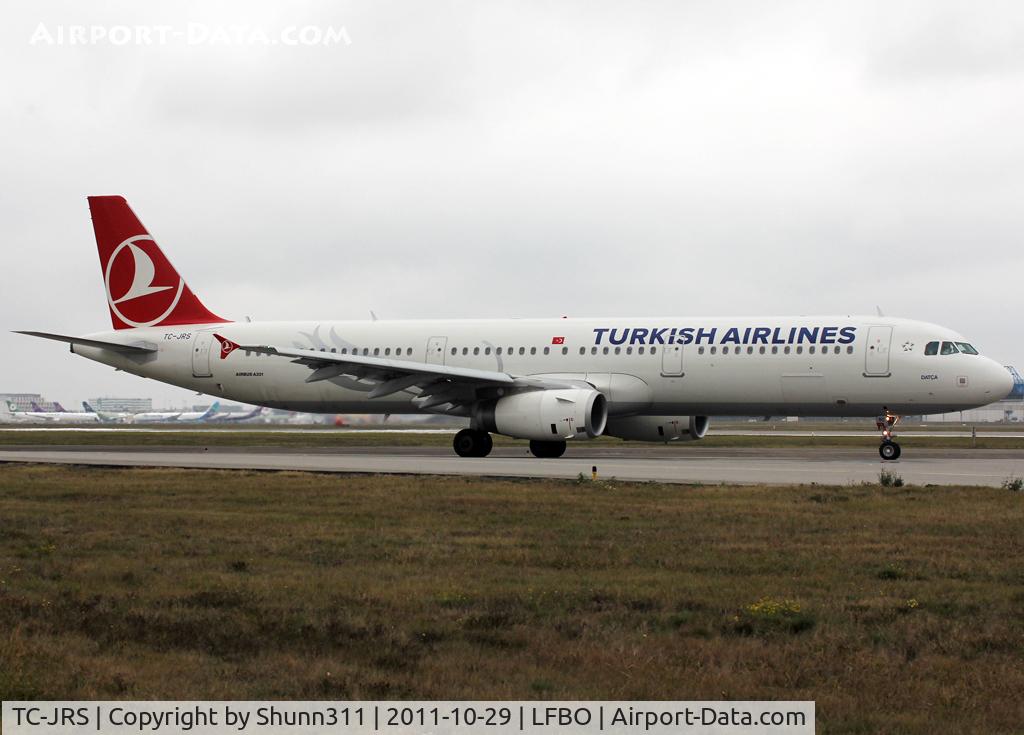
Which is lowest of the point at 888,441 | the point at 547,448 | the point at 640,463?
the point at 640,463

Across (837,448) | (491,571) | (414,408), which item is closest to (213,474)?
(414,408)

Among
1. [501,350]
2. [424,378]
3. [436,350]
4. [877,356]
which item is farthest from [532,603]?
[436,350]

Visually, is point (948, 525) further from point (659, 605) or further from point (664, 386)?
point (664, 386)

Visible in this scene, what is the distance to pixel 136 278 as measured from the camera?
40.4 meters

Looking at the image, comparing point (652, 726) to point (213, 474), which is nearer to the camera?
point (652, 726)

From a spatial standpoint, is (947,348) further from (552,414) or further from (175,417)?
(175,417)

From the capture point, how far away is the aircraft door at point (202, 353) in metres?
39.2

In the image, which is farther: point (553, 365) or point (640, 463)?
point (553, 365)

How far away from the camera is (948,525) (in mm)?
15445

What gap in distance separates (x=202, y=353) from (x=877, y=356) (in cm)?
2163

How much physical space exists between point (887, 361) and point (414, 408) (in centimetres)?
1410

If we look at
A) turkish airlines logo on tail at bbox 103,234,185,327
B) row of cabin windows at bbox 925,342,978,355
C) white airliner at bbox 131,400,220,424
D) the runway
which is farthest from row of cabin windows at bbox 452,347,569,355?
white airliner at bbox 131,400,220,424
